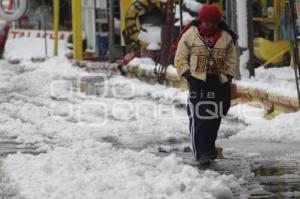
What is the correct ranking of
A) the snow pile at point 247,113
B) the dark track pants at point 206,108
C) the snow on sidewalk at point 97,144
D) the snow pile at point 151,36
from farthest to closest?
the snow pile at point 151,36, the snow pile at point 247,113, the dark track pants at point 206,108, the snow on sidewalk at point 97,144

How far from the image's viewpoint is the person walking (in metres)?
8.22

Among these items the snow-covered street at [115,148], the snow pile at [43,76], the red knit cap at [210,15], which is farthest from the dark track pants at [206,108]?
the snow pile at [43,76]

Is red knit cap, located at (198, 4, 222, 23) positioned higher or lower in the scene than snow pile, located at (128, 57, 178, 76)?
higher

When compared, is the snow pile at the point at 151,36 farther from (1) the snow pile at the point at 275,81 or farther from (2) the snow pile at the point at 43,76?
(1) the snow pile at the point at 275,81

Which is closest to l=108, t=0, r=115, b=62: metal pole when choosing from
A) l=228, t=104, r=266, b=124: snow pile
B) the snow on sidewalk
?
the snow on sidewalk

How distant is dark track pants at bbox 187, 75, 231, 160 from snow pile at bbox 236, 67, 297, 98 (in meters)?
3.34

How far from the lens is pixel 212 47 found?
824cm

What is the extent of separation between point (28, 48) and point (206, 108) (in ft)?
108

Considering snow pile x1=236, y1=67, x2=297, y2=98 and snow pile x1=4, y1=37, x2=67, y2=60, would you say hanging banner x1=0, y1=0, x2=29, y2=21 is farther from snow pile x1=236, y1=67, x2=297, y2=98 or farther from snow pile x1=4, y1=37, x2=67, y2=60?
snow pile x1=236, y1=67, x2=297, y2=98

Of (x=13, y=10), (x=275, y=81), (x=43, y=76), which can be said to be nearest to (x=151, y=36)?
(x=43, y=76)

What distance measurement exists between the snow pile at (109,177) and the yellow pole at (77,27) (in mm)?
19720

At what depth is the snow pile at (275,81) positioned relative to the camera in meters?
12.2

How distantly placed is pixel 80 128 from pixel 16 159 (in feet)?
9.98

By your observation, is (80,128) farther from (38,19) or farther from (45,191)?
(38,19)
